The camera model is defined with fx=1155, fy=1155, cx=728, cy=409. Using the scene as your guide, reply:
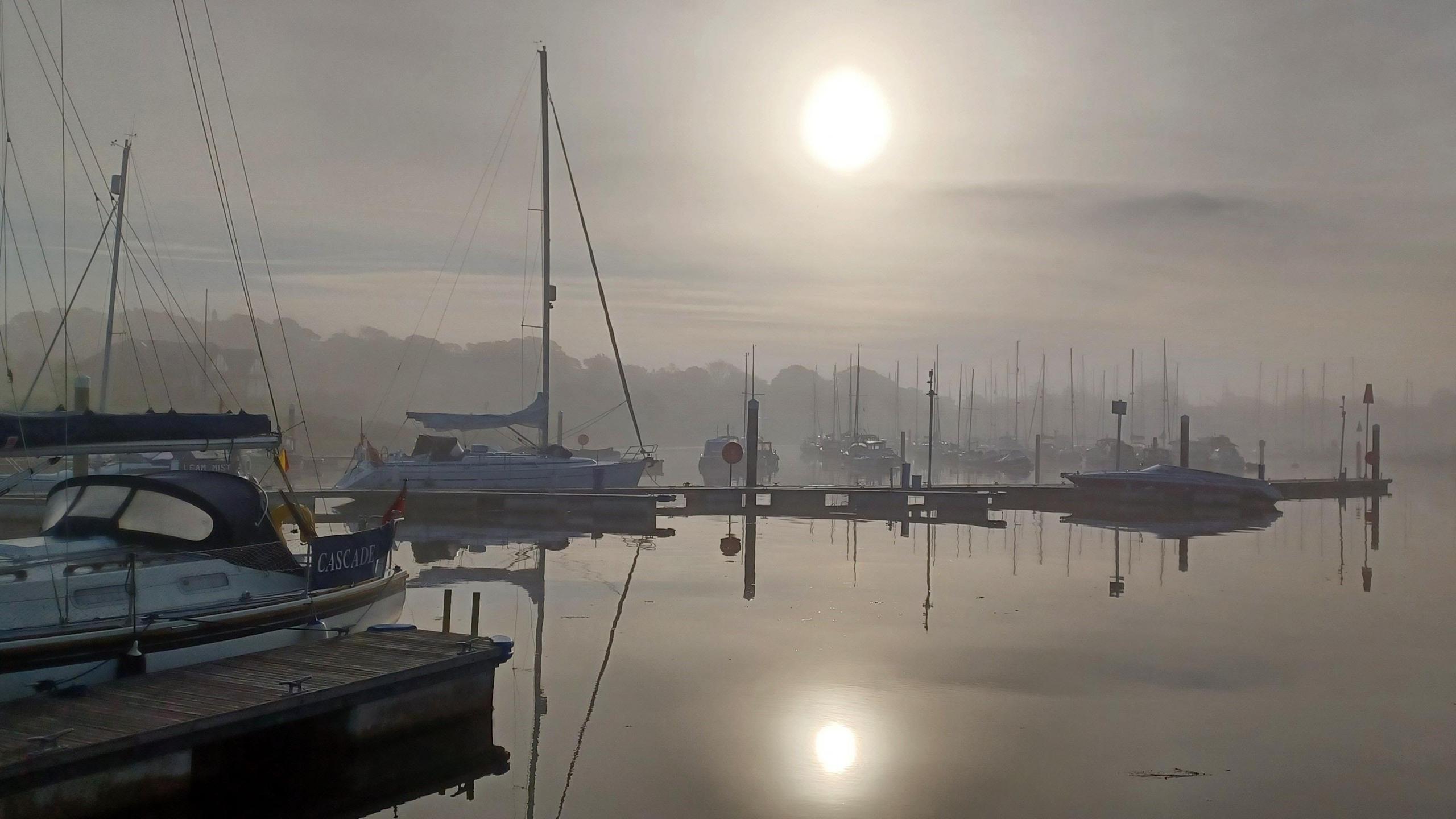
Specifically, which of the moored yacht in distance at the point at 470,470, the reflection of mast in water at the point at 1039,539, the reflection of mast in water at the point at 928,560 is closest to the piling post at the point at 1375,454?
the reflection of mast in water at the point at 1039,539

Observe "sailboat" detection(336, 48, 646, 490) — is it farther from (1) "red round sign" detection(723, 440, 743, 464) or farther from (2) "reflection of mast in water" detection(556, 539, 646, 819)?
(2) "reflection of mast in water" detection(556, 539, 646, 819)

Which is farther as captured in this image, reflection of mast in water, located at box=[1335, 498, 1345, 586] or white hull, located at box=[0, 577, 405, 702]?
reflection of mast in water, located at box=[1335, 498, 1345, 586]

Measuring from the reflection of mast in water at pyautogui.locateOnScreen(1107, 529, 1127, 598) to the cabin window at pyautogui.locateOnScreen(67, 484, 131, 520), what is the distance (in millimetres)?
17011

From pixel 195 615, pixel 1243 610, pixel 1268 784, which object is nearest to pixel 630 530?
pixel 1243 610

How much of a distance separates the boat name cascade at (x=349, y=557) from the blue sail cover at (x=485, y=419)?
21.1 m

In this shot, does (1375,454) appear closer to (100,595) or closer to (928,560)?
(928,560)

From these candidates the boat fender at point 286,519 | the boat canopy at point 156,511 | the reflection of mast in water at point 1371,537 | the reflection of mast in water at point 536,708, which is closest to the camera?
the reflection of mast in water at point 536,708

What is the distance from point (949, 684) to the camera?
14.5 m

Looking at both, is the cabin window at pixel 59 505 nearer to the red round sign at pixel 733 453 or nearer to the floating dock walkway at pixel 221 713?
the floating dock walkway at pixel 221 713

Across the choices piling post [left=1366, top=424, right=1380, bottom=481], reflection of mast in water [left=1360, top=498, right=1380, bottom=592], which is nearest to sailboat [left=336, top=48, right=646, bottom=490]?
reflection of mast in water [left=1360, top=498, right=1380, bottom=592]

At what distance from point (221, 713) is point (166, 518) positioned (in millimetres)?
4597

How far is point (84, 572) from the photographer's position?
1198cm

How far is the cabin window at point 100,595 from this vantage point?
1165 centimetres

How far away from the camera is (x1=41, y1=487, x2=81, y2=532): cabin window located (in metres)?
13.5
